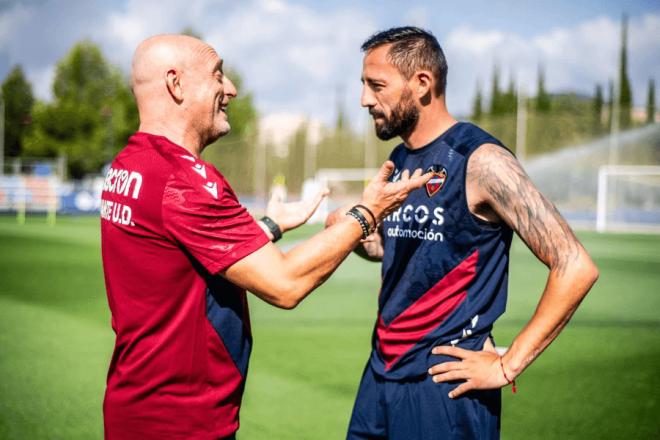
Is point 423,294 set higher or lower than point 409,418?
higher

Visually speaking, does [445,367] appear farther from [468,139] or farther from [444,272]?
[468,139]

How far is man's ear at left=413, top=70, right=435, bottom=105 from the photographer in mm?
3018

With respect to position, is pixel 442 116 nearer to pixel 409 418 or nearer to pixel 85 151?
pixel 409 418

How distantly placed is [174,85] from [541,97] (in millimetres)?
58243

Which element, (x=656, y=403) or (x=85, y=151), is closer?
(x=656, y=403)

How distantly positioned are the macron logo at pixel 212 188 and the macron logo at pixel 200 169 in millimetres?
36

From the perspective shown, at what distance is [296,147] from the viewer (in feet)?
135

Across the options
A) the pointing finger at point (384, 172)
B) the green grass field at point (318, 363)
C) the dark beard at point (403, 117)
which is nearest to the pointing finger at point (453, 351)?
the pointing finger at point (384, 172)

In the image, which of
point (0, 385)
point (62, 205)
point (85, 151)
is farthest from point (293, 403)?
point (85, 151)

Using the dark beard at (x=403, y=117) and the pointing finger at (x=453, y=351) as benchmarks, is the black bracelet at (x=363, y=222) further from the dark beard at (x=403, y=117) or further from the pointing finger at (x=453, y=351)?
the dark beard at (x=403, y=117)

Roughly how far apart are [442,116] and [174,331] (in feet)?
5.32

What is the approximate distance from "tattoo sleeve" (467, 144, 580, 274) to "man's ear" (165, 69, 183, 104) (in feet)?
4.14

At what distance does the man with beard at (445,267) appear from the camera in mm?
2535

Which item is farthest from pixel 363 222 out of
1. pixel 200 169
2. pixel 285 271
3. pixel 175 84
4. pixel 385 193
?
pixel 175 84
